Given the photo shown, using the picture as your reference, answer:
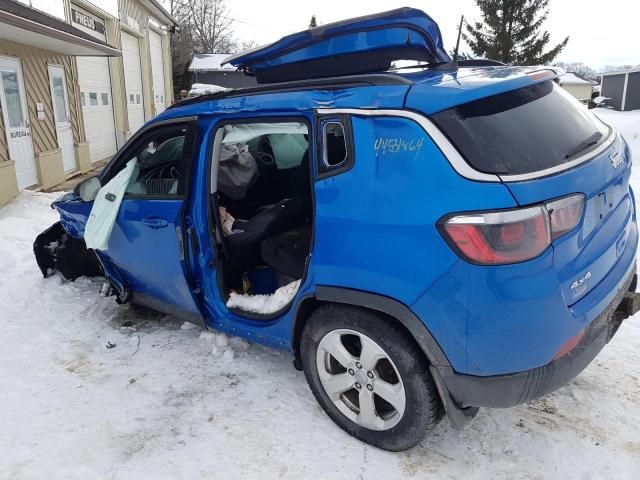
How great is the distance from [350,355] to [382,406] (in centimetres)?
32

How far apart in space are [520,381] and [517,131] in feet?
3.55

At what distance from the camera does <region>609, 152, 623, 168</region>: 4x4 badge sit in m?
2.50

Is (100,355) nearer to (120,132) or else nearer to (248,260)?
(248,260)

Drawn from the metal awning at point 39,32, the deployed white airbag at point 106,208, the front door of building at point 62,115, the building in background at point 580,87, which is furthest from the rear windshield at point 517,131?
the building in background at point 580,87

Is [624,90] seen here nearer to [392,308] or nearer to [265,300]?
[265,300]

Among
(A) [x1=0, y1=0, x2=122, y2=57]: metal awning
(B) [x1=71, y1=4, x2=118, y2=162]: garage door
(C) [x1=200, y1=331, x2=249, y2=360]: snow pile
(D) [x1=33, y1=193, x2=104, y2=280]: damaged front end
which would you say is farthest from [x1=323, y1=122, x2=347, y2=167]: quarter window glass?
(B) [x1=71, y1=4, x2=118, y2=162]: garage door

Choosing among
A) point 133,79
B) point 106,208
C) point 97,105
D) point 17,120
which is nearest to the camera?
point 106,208

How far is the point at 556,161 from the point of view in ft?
7.22

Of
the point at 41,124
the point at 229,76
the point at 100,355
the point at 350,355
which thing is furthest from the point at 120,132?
the point at 229,76

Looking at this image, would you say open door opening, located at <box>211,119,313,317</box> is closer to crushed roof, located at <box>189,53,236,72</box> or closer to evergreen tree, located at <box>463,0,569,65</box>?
evergreen tree, located at <box>463,0,569,65</box>

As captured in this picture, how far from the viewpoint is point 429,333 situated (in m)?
2.18

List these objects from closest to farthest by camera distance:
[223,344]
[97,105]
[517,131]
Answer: [517,131] → [223,344] → [97,105]

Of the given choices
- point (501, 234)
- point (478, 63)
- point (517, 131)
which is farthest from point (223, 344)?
point (478, 63)

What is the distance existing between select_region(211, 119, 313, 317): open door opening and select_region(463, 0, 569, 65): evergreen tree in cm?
2456
